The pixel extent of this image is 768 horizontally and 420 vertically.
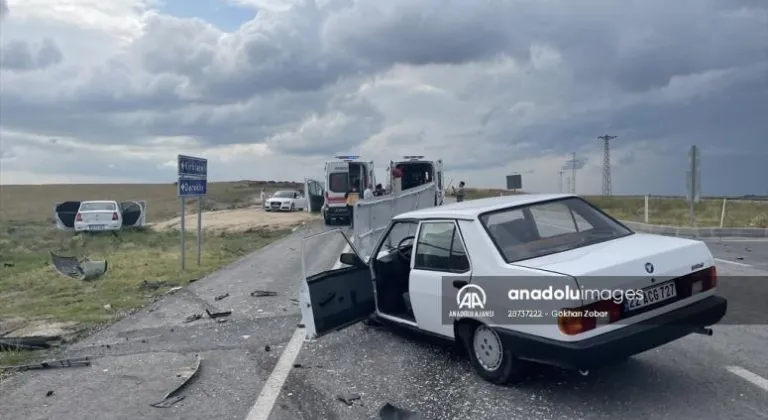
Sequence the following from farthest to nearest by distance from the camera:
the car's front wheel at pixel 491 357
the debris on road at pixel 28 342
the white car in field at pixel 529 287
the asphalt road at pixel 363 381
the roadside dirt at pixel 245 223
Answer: the roadside dirt at pixel 245 223
the debris on road at pixel 28 342
the car's front wheel at pixel 491 357
the asphalt road at pixel 363 381
the white car in field at pixel 529 287

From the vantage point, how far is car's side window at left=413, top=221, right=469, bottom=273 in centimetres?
613

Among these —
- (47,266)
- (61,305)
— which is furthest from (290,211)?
(61,305)

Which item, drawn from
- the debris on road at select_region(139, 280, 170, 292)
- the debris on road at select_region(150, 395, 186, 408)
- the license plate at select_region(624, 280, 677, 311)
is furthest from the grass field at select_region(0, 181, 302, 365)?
the license plate at select_region(624, 280, 677, 311)

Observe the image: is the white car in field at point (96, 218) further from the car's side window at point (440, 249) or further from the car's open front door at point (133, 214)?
the car's side window at point (440, 249)

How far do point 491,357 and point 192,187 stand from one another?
12.0 metres

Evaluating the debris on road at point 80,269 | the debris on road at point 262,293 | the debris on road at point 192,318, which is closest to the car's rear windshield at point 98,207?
the debris on road at point 80,269

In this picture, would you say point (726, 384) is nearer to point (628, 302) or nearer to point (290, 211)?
point (628, 302)

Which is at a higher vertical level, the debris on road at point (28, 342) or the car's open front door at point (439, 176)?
the car's open front door at point (439, 176)

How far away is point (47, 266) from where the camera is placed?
58.2 ft

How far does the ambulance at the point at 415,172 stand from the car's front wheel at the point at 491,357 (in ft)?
85.1

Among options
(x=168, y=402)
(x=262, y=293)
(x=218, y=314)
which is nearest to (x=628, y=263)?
(x=168, y=402)

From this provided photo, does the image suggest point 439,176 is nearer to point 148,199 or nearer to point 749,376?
point 749,376

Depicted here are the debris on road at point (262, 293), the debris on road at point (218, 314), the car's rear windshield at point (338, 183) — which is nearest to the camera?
the debris on road at point (218, 314)

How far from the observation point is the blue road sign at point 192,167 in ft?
51.6
